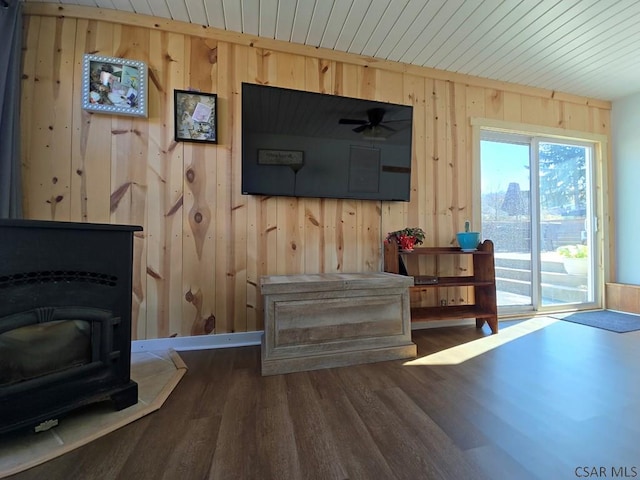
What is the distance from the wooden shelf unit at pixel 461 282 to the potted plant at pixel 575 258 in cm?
141

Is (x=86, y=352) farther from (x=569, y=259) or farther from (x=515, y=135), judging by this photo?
(x=569, y=259)

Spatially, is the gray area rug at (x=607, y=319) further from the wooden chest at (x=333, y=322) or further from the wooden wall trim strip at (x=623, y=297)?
the wooden chest at (x=333, y=322)

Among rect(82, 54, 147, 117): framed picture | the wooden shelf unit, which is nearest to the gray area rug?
the wooden shelf unit

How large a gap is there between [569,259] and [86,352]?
443 centimetres

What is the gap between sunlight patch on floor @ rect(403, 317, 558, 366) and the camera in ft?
5.79

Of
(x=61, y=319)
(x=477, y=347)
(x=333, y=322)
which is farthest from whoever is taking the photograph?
(x=477, y=347)

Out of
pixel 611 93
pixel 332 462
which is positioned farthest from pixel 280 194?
pixel 611 93

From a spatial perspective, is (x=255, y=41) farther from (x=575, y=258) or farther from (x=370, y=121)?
(x=575, y=258)

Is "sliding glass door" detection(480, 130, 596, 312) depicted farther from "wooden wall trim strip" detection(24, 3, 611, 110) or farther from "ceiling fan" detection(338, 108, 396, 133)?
"ceiling fan" detection(338, 108, 396, 133)

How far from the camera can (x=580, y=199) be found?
122 inches

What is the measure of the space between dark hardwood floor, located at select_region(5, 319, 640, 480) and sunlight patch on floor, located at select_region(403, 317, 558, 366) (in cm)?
3

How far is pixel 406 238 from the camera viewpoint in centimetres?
220

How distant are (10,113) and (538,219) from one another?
4.58 metres

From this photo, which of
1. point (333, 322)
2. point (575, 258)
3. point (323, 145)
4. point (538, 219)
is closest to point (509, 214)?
point (538, 219)
